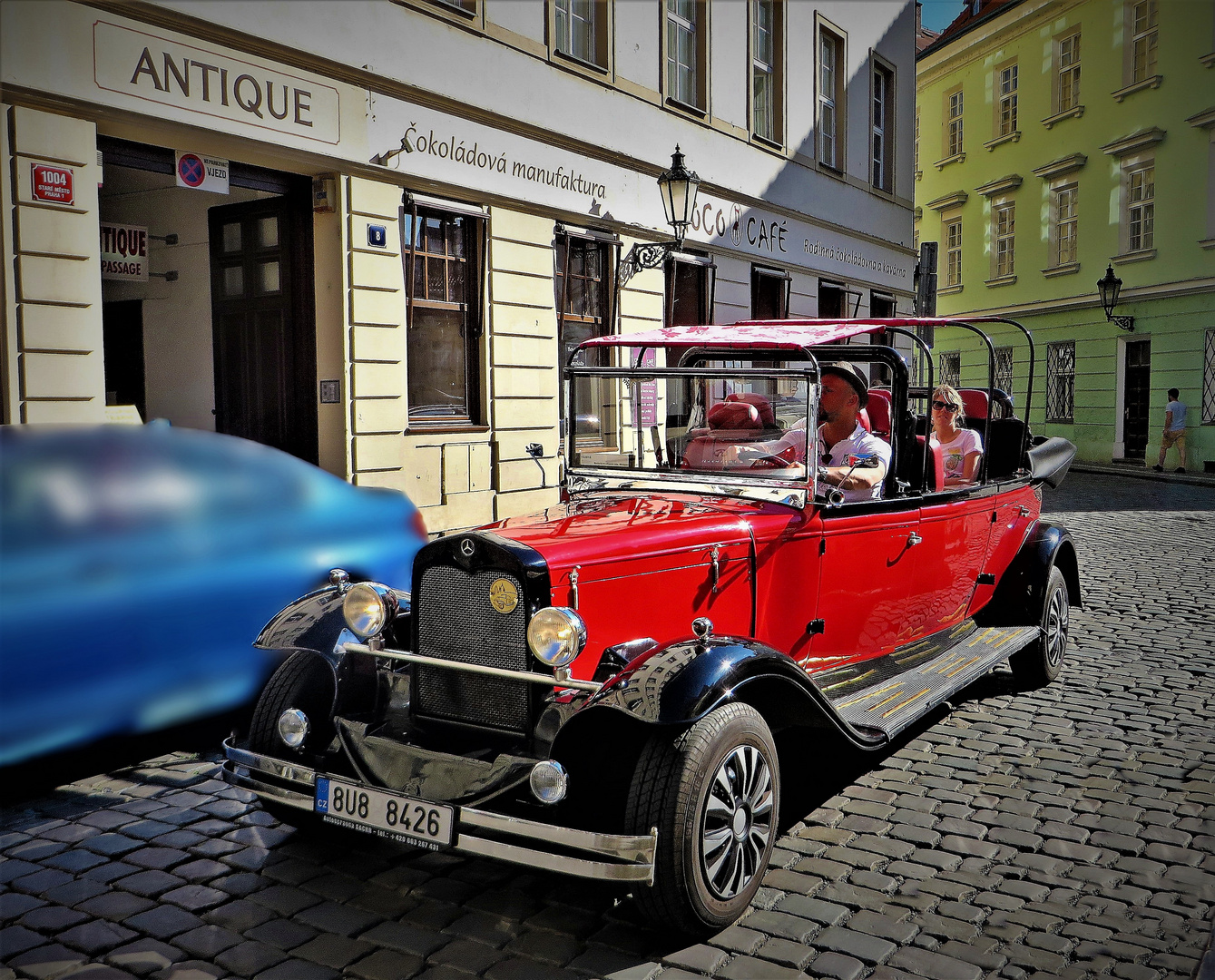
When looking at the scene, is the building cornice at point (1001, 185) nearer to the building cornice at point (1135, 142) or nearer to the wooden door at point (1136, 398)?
the building cornice at point (1135, 142)

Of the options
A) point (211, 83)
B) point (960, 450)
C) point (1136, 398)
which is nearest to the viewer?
point (960, 450)

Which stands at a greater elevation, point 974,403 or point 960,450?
point 974,403

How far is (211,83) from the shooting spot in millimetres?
8398

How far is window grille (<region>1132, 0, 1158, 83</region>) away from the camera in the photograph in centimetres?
2267

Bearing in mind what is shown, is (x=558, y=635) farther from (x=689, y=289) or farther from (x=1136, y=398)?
(x=1136, y=398)

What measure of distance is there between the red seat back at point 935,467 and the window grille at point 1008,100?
25300 mm

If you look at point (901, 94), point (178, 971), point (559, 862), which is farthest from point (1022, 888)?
point (901, 94)

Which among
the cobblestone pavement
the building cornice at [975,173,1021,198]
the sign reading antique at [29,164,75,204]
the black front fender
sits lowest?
the cobblestone pavement

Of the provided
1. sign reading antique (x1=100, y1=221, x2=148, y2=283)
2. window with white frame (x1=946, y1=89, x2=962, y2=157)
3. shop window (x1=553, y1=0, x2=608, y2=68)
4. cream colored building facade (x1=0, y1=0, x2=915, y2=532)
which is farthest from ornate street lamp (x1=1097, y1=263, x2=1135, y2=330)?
sign reading antique (x1=100, y1=221, x2=148, y2=283)

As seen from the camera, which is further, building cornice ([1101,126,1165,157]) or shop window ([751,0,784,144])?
building cornice ([1101,126,1165,157])

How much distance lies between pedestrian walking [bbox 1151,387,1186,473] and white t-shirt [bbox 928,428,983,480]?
1814cm

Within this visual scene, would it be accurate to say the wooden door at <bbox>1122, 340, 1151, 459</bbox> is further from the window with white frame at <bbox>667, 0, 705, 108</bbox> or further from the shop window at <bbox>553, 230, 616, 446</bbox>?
the shop window at <bbox>553, 230, 616, 446</bbox>

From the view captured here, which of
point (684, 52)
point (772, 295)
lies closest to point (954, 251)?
point (772, 295)

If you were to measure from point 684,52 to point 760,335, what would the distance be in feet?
36.6
